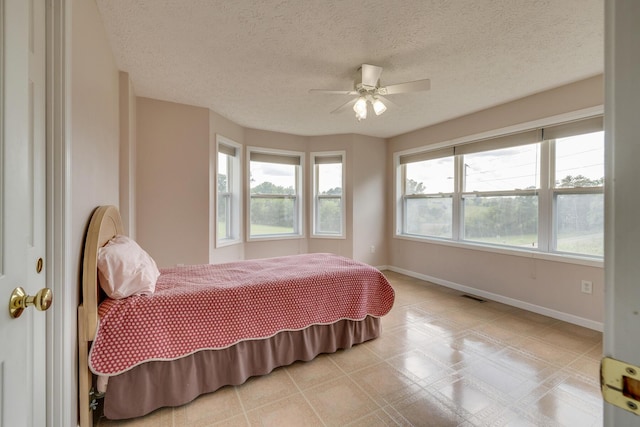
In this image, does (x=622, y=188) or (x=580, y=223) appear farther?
(x=580, y=223)

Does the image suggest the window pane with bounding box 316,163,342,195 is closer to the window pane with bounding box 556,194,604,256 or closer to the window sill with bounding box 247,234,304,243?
the window sill with bounding box 247,234,304,243

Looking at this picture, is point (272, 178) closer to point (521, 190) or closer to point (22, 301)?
point (521, 190)

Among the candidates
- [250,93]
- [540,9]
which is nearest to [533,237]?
[540,9]

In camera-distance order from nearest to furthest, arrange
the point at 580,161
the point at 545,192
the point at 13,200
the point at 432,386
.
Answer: the point at 13,200
the point at 432,386
the point at 580,161
the point at 545,192

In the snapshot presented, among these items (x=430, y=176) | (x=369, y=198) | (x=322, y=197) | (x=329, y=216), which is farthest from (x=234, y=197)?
(x=430, y=176)

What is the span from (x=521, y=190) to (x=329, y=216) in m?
2.87

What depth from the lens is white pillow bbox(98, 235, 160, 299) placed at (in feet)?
5.11

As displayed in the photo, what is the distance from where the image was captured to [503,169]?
352 centimetres

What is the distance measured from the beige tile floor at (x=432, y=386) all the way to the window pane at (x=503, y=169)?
5.47ft

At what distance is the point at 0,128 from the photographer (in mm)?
702

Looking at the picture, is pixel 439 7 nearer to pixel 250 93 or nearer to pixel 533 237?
pixel 250 93

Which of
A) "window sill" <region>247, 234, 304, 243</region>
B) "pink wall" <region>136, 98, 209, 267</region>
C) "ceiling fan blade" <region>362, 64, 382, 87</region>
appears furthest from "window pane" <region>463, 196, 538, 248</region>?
"pink wall" <region>136, 98, 209, 267</region>

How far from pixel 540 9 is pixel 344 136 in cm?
317

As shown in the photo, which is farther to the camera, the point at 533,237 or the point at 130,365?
the point at 533,237
